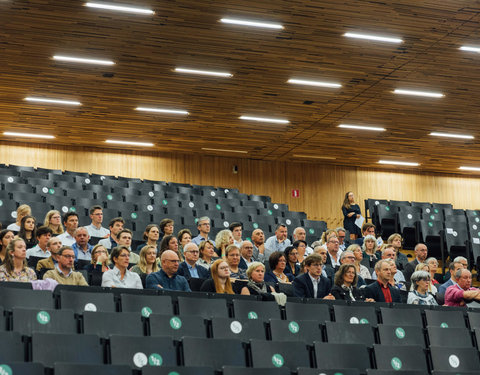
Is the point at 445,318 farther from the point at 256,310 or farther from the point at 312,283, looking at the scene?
the point at 256,310

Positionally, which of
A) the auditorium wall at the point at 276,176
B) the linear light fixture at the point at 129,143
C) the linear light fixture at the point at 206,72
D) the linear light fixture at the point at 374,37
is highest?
the linear light fixture at the point at 374,37

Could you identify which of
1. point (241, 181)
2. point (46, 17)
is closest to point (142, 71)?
point (46, 17)

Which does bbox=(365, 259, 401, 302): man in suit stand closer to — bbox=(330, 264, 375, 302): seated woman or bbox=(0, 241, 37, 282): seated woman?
bbox=(330, 264, 375, 302): seated woman

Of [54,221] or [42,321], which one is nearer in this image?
[42,321]

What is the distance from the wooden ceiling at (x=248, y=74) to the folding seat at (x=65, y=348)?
13.4ft

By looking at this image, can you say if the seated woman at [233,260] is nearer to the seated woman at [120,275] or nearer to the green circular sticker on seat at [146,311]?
the seated woman at [120,275]

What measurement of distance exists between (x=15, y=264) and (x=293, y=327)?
1.83 m

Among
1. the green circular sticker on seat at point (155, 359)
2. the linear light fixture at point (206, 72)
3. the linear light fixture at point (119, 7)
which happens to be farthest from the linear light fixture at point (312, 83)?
the green circular sticker on seat at point (155, 359)

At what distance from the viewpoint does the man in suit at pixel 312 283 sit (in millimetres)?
6141

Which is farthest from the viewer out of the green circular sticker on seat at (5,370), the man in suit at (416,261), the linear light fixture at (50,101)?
the linear light fixture at (50,101)

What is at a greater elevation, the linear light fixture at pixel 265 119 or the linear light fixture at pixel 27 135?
the linear light fixture at pixel 27 135

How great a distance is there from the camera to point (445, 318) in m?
5.81

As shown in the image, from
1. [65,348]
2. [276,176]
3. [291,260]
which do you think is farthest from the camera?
[276,176]

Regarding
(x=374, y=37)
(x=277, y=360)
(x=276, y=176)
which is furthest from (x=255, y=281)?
(x=276, y=176)
